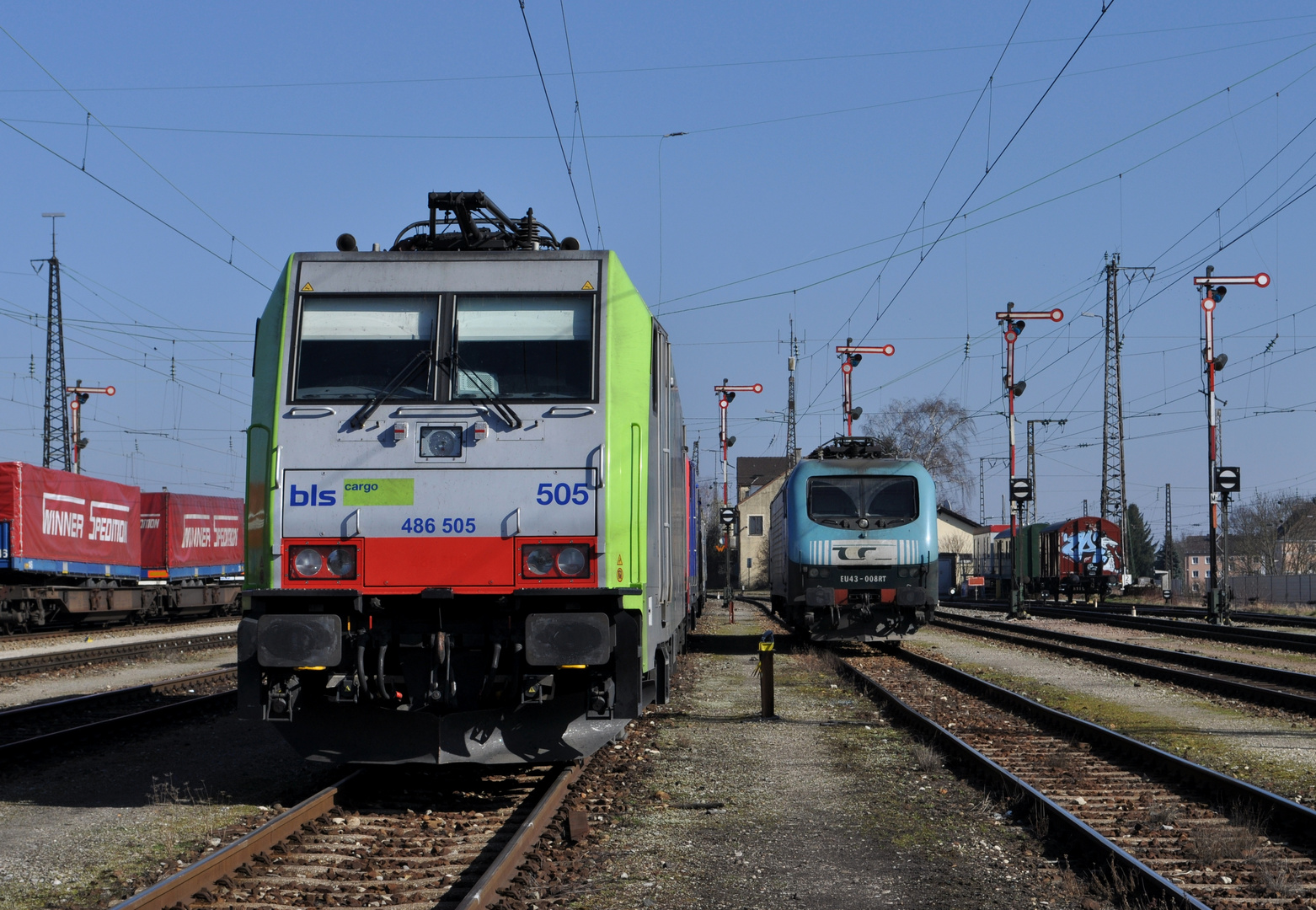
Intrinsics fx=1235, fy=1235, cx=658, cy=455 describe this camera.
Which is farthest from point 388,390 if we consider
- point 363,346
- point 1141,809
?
point 1141,809

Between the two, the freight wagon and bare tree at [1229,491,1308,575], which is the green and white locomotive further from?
bare tree at [1229,491,1308,575]

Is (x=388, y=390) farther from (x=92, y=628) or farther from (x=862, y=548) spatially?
(x=92, y=628)

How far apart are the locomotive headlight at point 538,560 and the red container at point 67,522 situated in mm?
21703

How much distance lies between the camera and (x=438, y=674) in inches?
283

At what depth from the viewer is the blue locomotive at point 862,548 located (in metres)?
18.4

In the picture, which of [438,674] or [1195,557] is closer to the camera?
[438,674]

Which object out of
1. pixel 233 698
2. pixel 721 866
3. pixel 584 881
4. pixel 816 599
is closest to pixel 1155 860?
pixel 721 866

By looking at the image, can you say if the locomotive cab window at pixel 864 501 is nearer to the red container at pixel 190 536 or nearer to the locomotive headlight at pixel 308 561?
the locomotive headlight at pixel 308 561

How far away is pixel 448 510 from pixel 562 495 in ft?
2.26

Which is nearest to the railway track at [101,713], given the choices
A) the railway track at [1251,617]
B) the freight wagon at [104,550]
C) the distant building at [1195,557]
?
the freight wagon at [104,550]

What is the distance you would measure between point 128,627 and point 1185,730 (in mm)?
26872

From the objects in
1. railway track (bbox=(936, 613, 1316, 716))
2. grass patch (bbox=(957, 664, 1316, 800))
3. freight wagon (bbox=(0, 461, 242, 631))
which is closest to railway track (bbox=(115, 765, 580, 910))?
grass patch (bbox=(957, 664, 1316, 800))

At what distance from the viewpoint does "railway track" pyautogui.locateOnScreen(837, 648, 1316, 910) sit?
599cm

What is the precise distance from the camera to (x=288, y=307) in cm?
782
